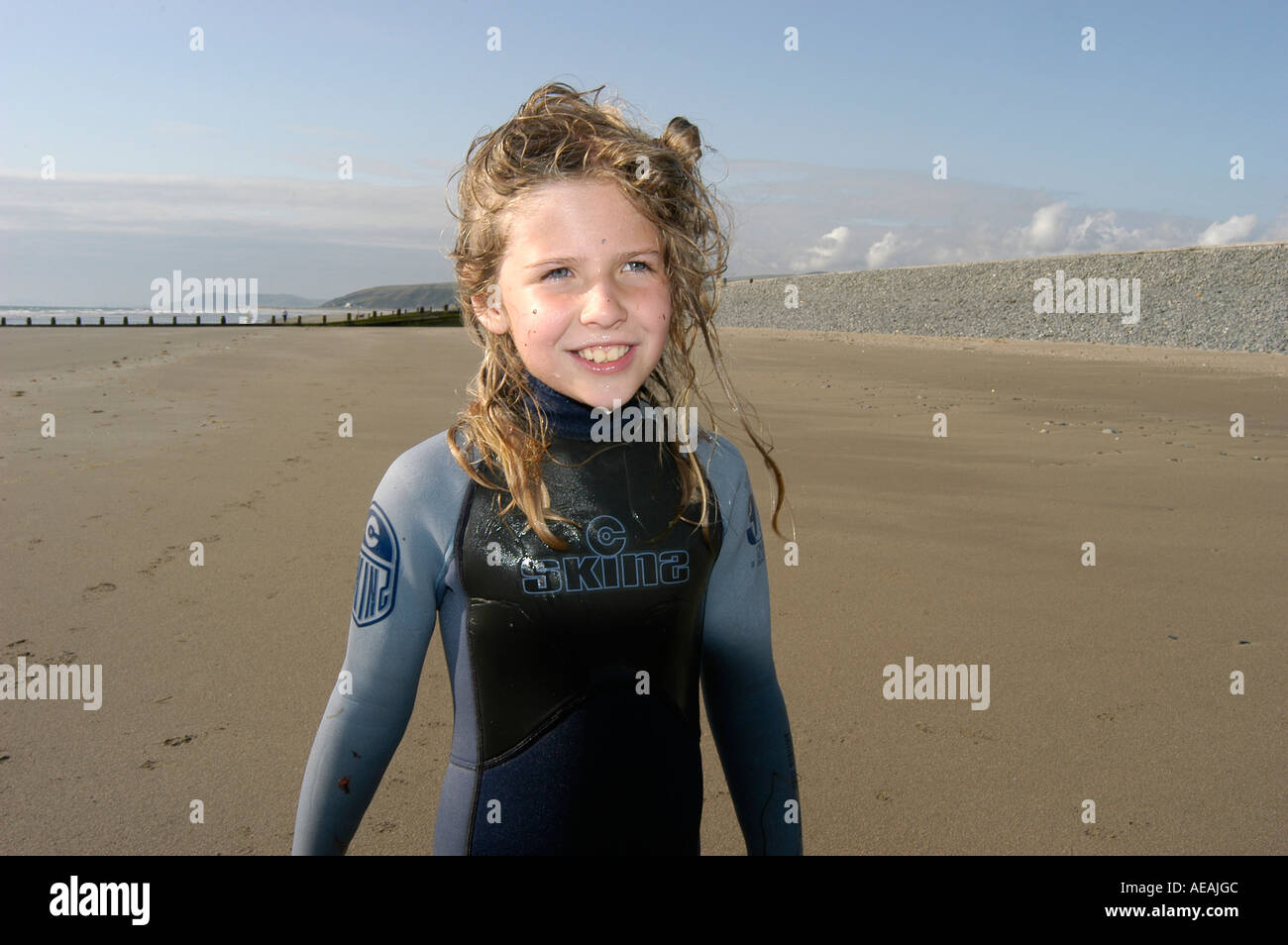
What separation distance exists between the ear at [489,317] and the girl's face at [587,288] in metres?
0.07

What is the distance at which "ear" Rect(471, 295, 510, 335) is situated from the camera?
1646 mm

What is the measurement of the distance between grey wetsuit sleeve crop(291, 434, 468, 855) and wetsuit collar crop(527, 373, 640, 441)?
20 centimetres

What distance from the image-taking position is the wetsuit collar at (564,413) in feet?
5.31

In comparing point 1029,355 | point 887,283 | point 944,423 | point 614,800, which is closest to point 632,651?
point 614,800

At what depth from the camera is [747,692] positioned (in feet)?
5.50

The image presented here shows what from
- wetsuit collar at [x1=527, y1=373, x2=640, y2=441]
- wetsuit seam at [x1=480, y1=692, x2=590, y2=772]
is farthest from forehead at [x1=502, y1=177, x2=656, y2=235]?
wetsuit seam at [x1=480, y1=692, x2=590, y2=772]

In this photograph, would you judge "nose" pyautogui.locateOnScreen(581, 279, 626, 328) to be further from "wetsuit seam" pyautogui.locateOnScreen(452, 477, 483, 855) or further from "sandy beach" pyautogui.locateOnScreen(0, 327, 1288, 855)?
"sandy beach" pyautogui.locateOnScreen(0, 327, 1288, 855)

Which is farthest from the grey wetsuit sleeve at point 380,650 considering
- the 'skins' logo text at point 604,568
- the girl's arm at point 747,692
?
the girl's arm at point 747,692

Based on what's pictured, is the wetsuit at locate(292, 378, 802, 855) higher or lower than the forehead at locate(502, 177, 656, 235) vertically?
lower

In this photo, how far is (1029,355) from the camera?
2003 centimetres

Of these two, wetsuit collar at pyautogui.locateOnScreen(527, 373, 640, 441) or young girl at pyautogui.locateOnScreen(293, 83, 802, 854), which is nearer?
young girl at pyautogui.locateOnScreen(293, 83, 802, 854)

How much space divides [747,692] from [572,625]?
0.38 m

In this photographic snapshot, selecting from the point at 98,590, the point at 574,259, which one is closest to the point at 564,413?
the point at 574,259

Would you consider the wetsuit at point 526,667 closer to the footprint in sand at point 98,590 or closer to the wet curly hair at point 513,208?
the wet curly hair at point 513,208
